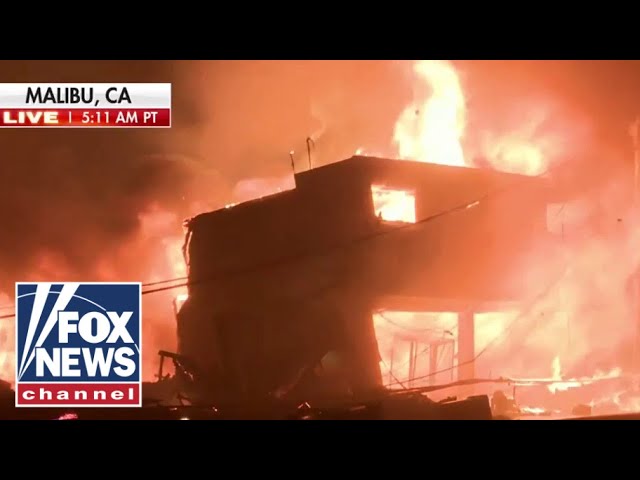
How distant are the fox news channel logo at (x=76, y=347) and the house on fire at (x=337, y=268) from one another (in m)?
0.54

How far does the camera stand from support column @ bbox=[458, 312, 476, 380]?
6.29 meters

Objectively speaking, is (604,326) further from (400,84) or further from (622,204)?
(400,84)

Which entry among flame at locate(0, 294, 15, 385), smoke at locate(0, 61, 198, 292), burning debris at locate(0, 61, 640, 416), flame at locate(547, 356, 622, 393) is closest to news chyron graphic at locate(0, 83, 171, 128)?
smoke at locate(0, 61, 198, 292)

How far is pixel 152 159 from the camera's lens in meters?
5.87

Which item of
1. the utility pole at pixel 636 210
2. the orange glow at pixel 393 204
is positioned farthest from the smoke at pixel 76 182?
the utility pole at pixel 636 210

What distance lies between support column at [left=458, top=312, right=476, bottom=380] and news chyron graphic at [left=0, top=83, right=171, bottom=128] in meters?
2.91

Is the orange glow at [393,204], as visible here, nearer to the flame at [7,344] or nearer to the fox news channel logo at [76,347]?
the fox news channel logo at [76,347]

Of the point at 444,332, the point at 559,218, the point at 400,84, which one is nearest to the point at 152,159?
the point at 400,84

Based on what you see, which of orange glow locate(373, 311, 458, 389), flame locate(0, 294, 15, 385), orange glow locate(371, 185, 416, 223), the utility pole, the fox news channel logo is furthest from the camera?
orange glow locate(371, 185, 416, 223)

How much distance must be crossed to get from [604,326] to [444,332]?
4.35ft

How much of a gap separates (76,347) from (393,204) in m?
2.87

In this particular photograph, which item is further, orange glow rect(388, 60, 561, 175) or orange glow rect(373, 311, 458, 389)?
orange glow rect(373, 311, 458, 389)

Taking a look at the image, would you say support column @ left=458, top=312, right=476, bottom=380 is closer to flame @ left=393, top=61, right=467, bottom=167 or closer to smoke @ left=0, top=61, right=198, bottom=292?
flame @ left=393, top=61, right=467, bottom=167
